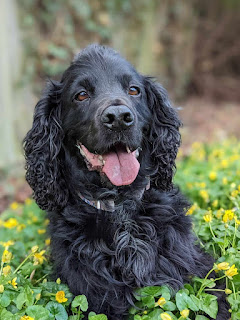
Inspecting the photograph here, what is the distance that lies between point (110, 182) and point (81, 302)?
84cm

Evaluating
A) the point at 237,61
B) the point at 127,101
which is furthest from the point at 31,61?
the point at 237,61

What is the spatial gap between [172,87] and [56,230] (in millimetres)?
9154

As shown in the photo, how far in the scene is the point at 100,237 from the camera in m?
2.85

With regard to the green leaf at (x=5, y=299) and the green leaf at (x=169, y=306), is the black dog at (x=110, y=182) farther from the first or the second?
the green leaf at (x=5, y=299)

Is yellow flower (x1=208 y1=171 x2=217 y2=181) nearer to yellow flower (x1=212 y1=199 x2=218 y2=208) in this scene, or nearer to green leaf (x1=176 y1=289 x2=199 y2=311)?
yellow flower (x1=212 y1=199 x2=218 y2=208)

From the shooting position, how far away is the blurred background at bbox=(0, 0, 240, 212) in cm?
682

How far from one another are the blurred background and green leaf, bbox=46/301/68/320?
2005 millimetres

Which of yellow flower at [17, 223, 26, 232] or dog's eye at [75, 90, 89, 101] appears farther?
yellow flower at [17, 223, 26, 232]

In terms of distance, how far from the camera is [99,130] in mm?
2777

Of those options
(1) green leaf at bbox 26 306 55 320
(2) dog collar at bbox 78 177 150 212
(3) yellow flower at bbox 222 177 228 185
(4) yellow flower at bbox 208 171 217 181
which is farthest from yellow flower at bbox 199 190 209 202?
(1) green leaf at bbox 26 306 55 320

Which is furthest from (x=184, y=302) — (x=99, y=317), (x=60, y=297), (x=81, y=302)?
(x=60, y=297)

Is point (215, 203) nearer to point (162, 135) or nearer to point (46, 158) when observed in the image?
point (162, 135)

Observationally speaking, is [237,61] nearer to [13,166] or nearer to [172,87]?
[172,87]

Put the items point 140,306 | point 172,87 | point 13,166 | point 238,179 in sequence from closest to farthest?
point 140,306 < point 238,179 < point 13,166 < point 172,87
